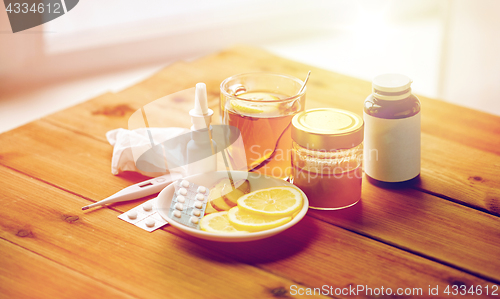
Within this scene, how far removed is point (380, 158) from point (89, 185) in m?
0.51

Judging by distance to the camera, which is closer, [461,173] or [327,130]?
[327,130]

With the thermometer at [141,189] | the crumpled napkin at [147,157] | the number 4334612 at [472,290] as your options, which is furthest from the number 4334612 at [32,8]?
the number 4334612 at [472,290]

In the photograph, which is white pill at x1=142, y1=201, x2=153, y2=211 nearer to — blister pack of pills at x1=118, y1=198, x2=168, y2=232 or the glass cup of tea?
blister pack of pills at x1=118, y1=198, x2=168, y2=232

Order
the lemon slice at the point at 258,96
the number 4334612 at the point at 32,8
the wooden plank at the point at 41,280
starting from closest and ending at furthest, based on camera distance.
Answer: the wooden plank at the point at 41,280 < the lemon slice at the point at 258,96 < the number 4334612 at the point at 32,8

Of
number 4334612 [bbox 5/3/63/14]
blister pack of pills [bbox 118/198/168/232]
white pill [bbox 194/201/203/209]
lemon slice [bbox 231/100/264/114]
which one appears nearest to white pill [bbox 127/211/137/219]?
blister pack of pills [bbox 118/198/168/232]

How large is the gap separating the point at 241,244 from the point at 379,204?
0.83 ft

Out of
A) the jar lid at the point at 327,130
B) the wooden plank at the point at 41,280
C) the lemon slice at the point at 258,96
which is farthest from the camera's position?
the lemon slice at the point at 258,96

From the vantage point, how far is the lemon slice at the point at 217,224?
666 mm

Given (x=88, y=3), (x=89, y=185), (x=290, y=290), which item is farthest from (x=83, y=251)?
(x=88, y=3)

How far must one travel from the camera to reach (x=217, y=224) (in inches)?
26.7

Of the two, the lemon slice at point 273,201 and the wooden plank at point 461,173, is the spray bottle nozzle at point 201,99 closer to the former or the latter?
the lemon slice at point 273,201

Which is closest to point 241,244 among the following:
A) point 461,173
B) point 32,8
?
point 461,173

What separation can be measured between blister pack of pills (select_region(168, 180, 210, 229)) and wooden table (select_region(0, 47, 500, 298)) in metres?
0.03

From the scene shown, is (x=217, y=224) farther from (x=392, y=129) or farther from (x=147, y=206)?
(x=392, y=129)
